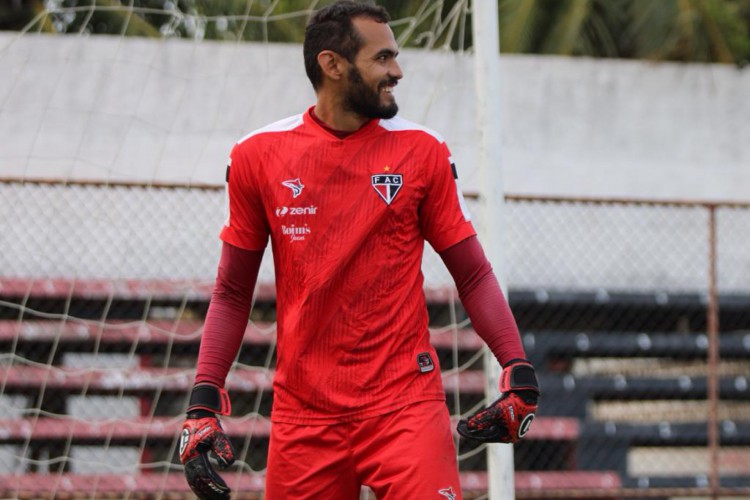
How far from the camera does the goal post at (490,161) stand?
4633 mm

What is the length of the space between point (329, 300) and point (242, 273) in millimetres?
312

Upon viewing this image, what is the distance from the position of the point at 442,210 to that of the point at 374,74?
0.44m

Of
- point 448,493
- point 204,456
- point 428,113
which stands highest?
point 428,113

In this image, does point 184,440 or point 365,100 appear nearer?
point 184,440

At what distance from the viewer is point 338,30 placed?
10.7 ft

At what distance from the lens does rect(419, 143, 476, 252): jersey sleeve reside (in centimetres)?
321

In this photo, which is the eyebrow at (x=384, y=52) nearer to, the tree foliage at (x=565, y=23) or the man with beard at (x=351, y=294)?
the man with beard at (x=351, y=294)

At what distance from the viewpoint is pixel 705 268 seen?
33.0ft

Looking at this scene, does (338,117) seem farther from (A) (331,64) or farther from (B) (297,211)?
(B) (297,211)

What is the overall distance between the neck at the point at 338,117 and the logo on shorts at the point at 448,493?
1.06 m

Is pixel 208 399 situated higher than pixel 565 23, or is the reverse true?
pixel 565 23

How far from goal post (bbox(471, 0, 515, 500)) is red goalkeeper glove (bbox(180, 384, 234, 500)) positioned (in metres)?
1.79

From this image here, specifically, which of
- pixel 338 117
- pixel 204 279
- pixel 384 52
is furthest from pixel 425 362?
pixel 204 279

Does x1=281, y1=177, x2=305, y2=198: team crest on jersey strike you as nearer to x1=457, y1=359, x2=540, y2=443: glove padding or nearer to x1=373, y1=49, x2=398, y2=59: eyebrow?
x1=373, y1=49, x2=398, y2=59: eyebrow
